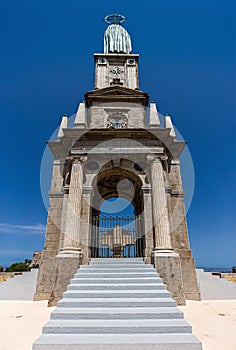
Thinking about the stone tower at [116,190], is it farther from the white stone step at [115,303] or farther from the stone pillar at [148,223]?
the white stone step at [115,303]

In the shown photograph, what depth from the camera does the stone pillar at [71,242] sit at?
9.38 metres

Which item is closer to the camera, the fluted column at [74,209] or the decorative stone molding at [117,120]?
the fluted column at [74,209]

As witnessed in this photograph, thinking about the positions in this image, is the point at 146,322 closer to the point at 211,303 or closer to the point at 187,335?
the point at 187,335

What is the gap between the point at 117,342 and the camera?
16.4 feet

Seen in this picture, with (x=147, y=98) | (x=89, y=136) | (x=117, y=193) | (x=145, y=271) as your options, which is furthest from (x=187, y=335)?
(x=147, y=98)

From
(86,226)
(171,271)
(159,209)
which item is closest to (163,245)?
(171,271)

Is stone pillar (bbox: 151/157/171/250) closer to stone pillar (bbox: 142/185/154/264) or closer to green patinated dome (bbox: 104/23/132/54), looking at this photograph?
stone pillar (bbox: 142/185/154/264)

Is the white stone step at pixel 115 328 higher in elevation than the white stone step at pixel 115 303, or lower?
lower

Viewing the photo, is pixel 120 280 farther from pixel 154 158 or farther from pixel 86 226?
pixel 154 158

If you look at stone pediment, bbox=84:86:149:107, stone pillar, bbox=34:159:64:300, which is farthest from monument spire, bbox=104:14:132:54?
stone pillar, bbox=34:159:64:300

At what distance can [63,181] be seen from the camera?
1411cm

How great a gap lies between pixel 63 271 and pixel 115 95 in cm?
1273

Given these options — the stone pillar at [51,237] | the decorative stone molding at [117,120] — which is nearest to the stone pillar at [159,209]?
the decorative stone molding at [117,120]

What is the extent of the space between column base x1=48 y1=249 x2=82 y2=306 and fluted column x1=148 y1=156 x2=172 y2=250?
3900mm
